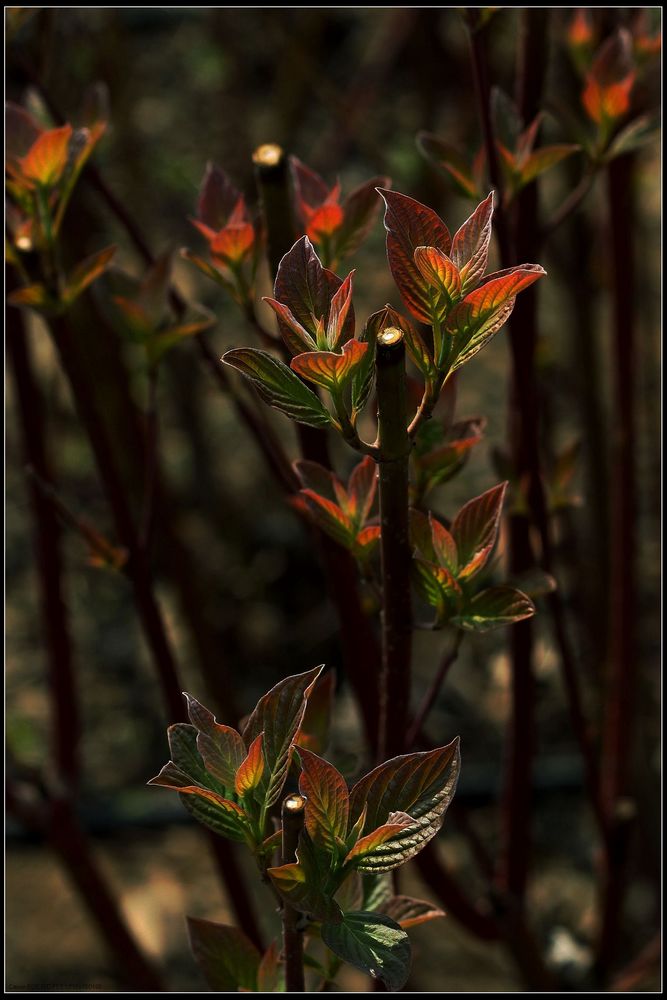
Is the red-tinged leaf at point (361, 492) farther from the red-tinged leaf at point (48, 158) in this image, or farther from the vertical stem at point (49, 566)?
the vertical stem at point (49, 566)

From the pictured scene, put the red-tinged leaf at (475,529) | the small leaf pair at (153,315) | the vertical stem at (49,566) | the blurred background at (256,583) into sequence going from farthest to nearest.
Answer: the blurred background at (256,583) → the vertical stem at (49,566) → the small leaf pair at (153,315) → the red-tinged leaf at (475,529)

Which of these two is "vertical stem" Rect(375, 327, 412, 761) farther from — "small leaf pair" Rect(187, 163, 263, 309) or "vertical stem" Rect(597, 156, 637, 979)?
"vertical stem" Rect(597, 156, 637, 979)

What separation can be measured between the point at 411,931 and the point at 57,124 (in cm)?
114

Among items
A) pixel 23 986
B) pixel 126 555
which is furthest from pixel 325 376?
pixel 23 986

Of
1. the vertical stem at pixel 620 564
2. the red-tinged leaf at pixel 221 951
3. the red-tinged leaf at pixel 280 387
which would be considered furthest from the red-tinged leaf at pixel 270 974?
the vertical stem at pixel 620 564

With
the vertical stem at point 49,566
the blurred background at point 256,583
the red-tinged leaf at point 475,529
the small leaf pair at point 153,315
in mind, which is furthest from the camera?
the blurred background at point 256,583

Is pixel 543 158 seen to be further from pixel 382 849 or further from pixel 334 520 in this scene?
pixel 382 849

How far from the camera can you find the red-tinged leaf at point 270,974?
53cm

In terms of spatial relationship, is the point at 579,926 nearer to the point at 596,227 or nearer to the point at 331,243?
the point at 596,227

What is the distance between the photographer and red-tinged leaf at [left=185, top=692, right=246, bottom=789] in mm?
470

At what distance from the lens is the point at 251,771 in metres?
0.47

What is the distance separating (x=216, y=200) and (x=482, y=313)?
286 millimetres

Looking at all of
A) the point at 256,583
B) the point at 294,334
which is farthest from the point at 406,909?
the point at 256,583

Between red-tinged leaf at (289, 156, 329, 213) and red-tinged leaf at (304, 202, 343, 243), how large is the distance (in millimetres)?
20
